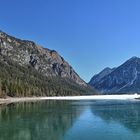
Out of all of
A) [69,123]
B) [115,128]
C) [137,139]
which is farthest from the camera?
[69,123]

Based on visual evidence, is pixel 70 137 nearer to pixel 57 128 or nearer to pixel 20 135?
pixel 20 135

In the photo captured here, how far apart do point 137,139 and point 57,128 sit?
15.9m

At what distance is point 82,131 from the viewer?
50.1 meters

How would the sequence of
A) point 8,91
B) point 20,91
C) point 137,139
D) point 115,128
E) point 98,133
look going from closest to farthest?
point 137,139 < point 98,133 < point 115,128 < point 8,91 < point 20,91

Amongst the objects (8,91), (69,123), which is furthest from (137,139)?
(8,91)

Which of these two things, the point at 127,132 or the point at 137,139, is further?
the point at 127,132

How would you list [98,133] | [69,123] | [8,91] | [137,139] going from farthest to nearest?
[8,91]
[69,123]
[98,133]
[137,139]

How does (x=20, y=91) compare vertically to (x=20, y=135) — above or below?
above

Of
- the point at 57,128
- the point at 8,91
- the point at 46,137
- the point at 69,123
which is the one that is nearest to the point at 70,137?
the point at 46,137

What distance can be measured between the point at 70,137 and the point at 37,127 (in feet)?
37.0

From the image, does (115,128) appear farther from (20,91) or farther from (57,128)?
(20,91)

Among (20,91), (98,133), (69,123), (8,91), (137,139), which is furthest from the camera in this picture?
(20,91)

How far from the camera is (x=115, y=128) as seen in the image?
53.8m

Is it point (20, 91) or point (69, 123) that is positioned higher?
point (20, 91)
